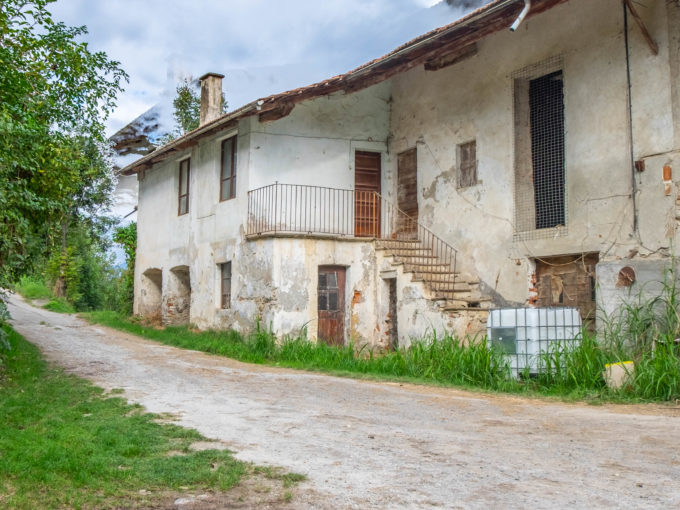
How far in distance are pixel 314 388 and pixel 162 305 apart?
11442 mm

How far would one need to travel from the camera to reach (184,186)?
18828 millimetres

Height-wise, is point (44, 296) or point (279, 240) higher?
point (279, 240)

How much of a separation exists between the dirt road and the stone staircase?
10.3ft

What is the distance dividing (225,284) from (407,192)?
189 inches

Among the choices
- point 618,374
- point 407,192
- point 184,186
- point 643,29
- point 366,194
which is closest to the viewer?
point 618,374

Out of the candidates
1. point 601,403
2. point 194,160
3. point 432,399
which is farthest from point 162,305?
point 601,403

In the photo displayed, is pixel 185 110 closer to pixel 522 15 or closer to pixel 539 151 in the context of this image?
pixel 539 151

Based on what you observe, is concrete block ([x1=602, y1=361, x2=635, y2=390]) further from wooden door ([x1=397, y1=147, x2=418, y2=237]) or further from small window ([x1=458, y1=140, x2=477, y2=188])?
wooden door ([x1=397, y1=147, x2=418, y2=237])

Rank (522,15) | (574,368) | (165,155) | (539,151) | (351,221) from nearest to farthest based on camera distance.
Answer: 1. (574,368)
2. (522,15)
3. (539,151)
4. (351,221)
5. (165,155)

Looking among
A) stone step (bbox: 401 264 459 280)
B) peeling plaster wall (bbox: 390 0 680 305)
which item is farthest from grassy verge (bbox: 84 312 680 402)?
peeling plaster wall (bbox: 390 0 680 305)

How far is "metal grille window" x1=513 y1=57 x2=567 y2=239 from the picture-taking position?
11945mm

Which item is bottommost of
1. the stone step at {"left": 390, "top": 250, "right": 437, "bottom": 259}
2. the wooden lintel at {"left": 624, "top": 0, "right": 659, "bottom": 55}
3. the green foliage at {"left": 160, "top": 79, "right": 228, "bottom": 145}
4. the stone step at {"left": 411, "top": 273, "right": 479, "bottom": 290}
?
the stone step at {"left": 411, "top": 273, "right": 479, "bottom": 290}

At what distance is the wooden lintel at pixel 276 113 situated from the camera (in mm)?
14801

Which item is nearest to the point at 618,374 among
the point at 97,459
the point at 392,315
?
the point at 392,315
